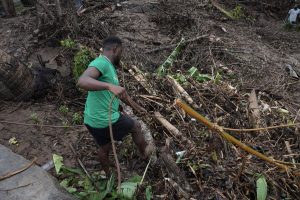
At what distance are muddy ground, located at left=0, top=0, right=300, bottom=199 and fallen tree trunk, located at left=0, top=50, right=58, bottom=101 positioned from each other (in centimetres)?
15

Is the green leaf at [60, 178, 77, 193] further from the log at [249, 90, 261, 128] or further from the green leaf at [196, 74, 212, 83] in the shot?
the green leaf at [196, 74, 212, 83]

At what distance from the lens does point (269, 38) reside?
991 cm

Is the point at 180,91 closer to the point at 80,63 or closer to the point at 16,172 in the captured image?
the point at 80,63

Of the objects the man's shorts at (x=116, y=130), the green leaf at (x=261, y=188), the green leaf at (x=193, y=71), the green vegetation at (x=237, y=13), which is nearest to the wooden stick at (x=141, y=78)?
the green leaf at (x=193, y=71)

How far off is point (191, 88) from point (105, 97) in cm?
241

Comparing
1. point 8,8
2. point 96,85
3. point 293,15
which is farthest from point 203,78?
point 8,8

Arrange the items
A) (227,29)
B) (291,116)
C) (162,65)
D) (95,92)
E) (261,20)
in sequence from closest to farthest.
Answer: (95,92)
(291,116)
(162,65)
(227,29)
(261,20)

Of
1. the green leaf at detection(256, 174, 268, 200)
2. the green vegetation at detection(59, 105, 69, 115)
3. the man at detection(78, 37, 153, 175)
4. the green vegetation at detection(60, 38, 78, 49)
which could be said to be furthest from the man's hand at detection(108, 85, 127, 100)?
the green vegetation at detection(60, 38, 78, 49)

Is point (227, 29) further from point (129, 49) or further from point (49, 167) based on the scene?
point (49, 167)

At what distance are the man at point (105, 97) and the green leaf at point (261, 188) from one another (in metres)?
1.30

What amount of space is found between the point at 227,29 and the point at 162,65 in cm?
335

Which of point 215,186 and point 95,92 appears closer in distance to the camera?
point 95,92

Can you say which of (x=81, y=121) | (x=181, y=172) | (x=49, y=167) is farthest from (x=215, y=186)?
(x=81, y=121)

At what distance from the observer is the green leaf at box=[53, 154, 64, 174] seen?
15.7 ft
